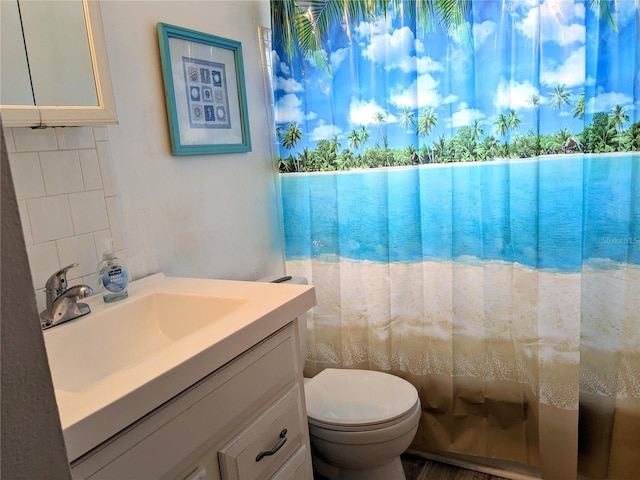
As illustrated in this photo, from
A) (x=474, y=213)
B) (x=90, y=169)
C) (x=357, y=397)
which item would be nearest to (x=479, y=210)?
(x=474, y=213)

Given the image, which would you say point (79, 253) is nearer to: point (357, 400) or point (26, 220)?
point (26, 220)

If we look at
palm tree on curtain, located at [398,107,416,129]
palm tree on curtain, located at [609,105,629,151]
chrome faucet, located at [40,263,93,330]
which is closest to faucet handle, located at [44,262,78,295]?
chrome faucet, located at [40,263,93,330]

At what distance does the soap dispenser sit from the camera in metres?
1.24

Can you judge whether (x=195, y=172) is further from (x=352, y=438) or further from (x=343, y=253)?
(x=352, y=438)

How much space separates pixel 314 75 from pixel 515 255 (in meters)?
1.01

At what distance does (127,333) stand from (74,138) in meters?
0.53

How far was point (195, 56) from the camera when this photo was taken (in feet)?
5.32

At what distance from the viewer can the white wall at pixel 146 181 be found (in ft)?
3.91

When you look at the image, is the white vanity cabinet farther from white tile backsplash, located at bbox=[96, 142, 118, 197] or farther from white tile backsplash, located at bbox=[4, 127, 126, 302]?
white tile backsplash, located at bbox=[96, 142, 118, 197]

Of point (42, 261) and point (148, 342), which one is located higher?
point (42, 261)

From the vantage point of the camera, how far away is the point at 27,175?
3.76ft

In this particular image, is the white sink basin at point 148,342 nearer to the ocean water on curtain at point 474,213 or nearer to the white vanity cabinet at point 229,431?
the white vanity cabinet at point 229,431

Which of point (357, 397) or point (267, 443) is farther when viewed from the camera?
point (357, 397)

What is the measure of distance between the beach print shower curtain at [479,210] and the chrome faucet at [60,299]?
3.45 ft
